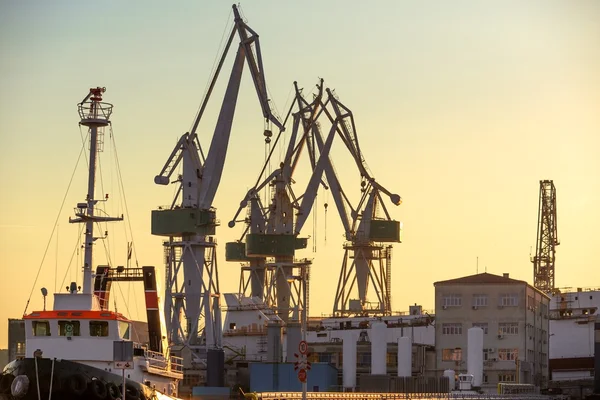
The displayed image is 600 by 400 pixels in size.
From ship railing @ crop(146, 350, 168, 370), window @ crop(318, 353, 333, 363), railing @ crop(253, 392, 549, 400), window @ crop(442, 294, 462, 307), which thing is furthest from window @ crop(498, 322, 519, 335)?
ship railing @ crop(146, 350, 168, 370)

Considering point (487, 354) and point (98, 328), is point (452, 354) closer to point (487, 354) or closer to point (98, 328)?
point (487, 354)

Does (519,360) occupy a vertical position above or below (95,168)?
below

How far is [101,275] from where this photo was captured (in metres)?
77.0

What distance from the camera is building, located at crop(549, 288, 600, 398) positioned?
157m

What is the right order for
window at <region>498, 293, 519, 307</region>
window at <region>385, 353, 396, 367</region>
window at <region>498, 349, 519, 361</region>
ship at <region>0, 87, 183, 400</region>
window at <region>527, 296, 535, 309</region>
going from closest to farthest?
ship at <region>0, 87, 183, 400</region>, window at <region>498, 349, 519, 361</region>, window at <region>498, 293, 519, 307</region>, window at <region>527, 296, 535, 309</region>, window at <region>385, 353, 396, 367</region>

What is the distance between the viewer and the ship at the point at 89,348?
Answer: 68.5 metres

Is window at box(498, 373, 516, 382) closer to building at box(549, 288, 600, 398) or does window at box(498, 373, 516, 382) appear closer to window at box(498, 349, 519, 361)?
window at box(498, 349, 519, 361)

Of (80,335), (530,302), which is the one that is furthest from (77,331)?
(530,302)

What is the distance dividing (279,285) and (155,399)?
88673 mm

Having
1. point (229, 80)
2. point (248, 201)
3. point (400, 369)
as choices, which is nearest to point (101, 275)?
point (400, 369)

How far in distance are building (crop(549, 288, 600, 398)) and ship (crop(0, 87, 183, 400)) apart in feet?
264

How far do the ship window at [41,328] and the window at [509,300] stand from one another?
210 ft

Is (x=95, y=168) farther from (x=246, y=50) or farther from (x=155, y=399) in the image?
(x=246, y=50)

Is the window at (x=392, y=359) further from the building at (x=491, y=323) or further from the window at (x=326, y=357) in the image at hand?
the building at (x=491, y=323)
